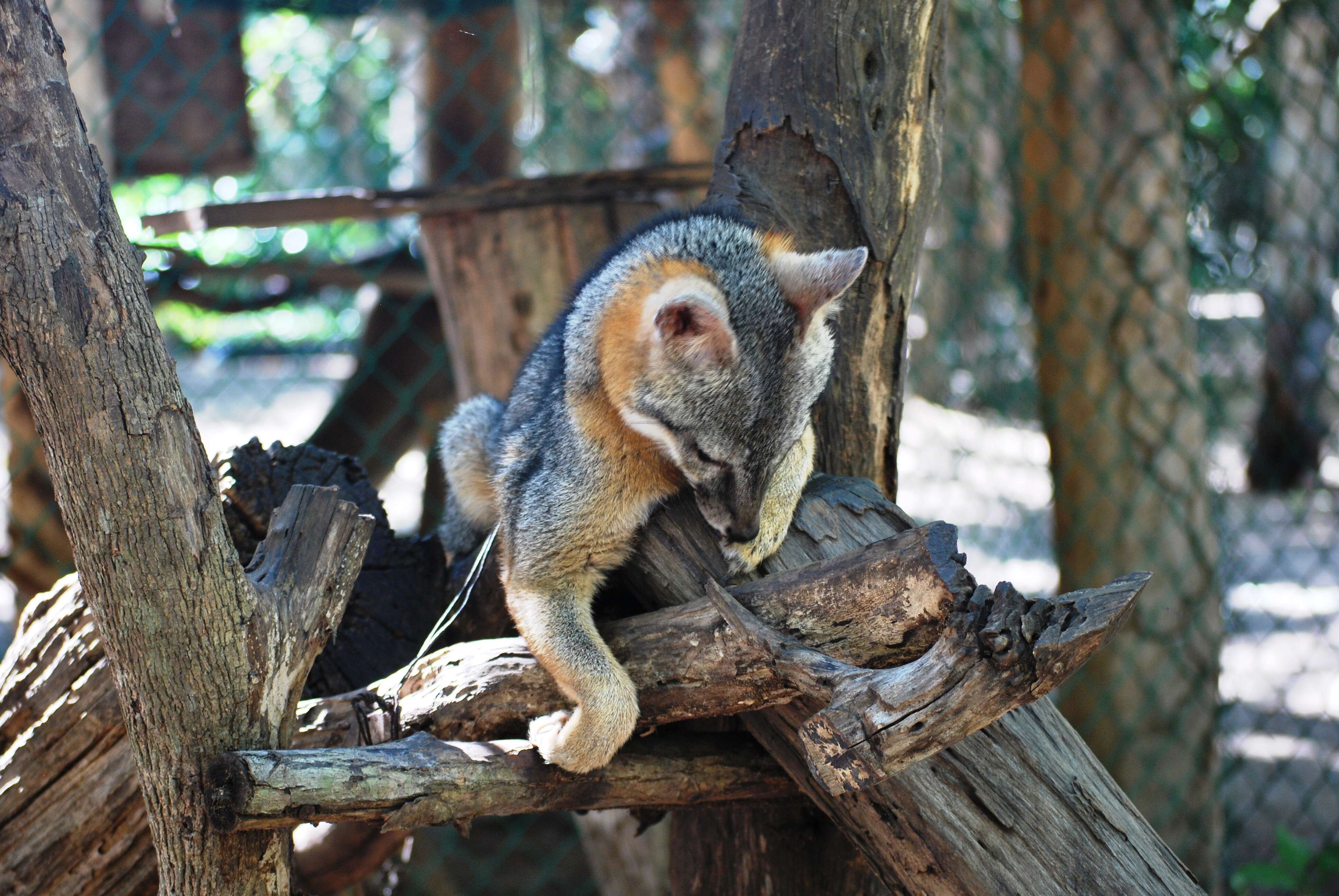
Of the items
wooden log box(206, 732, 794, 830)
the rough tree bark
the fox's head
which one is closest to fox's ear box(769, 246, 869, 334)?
the fox's head

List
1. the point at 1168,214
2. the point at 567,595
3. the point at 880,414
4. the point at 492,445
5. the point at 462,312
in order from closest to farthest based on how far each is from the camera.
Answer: the point at 567,595
the point at 880,414
the point at 492,445
the point at 462,312
the point at 1168,214

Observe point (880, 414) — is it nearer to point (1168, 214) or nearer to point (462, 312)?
point (462, 312)

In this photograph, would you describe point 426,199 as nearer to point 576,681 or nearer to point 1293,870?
point 576,681

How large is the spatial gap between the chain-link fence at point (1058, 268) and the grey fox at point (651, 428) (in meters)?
1.09

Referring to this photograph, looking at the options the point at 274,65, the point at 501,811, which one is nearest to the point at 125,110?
the point at 274,65

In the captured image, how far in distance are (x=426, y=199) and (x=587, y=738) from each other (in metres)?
2.22

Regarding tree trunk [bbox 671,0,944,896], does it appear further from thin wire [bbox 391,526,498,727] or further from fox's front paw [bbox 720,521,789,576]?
thin wire [bbox 391,526,498,727]

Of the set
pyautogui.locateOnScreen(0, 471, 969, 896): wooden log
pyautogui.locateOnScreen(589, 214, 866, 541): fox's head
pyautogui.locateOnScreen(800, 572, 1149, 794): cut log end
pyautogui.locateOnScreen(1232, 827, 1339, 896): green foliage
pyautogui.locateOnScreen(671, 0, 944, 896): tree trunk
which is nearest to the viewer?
pyautogui.locateOnScreen(800, 572, 1149, 794): cut log end

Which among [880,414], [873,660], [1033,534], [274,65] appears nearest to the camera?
[873,660]

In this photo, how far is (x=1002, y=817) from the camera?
6.94 feet

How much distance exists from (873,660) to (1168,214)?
9.98ft

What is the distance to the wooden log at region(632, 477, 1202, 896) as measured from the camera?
2.08m

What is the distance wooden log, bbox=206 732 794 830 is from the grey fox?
Answer: 0.10m

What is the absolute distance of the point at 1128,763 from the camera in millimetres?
4309
